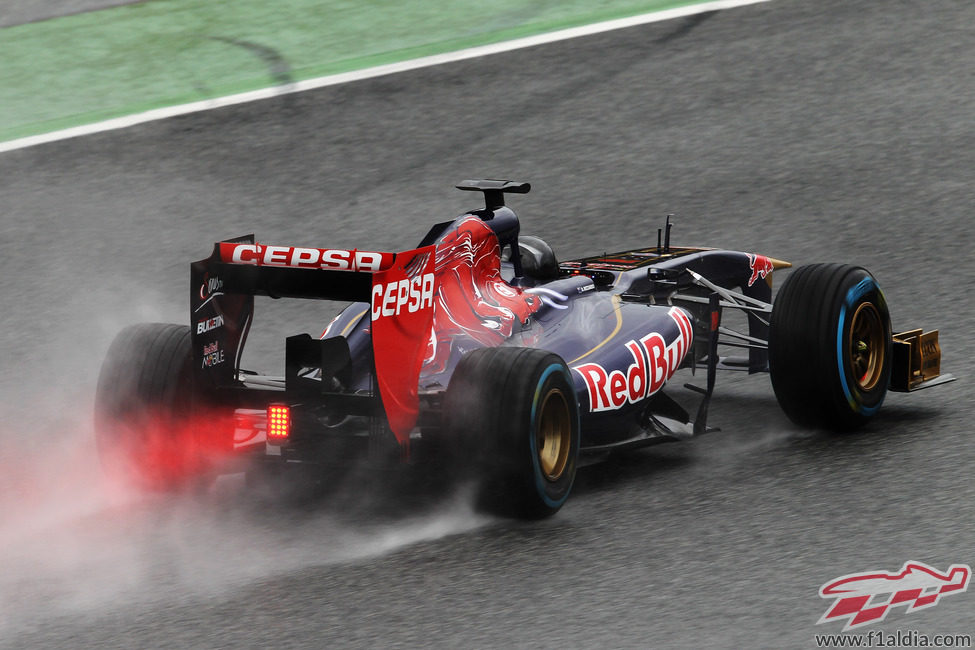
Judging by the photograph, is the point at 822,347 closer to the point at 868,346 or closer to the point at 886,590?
the point at 868,346

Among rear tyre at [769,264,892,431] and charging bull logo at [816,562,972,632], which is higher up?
rear tyre at [769,264,892,431]

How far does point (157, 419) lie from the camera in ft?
22.0

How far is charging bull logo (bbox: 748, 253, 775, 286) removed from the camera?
8.45m

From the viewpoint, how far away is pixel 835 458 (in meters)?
7.00

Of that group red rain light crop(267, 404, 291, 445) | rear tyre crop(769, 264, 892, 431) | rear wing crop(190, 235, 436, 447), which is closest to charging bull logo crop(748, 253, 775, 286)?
rear tyre crop(769, 264, 892, 431)

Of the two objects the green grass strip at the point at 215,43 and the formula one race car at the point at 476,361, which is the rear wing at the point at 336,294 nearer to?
the formula one race car at the point at 476,361

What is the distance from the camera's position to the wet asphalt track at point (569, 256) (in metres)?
5.49

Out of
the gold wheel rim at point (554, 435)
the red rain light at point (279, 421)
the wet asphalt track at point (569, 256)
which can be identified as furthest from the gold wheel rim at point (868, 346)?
the red rain light at point (279, 421)

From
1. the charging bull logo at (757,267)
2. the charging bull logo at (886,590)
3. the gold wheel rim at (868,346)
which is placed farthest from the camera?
the charging bull logo at (757,267)

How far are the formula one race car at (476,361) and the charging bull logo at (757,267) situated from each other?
A: 415mm

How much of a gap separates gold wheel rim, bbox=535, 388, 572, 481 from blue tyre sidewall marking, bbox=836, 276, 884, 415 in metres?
1.54

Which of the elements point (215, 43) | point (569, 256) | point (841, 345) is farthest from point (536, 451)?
point (215, 43)

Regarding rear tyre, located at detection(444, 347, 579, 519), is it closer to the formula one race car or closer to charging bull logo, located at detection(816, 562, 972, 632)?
the formula one race car

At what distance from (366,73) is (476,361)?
8.65m
